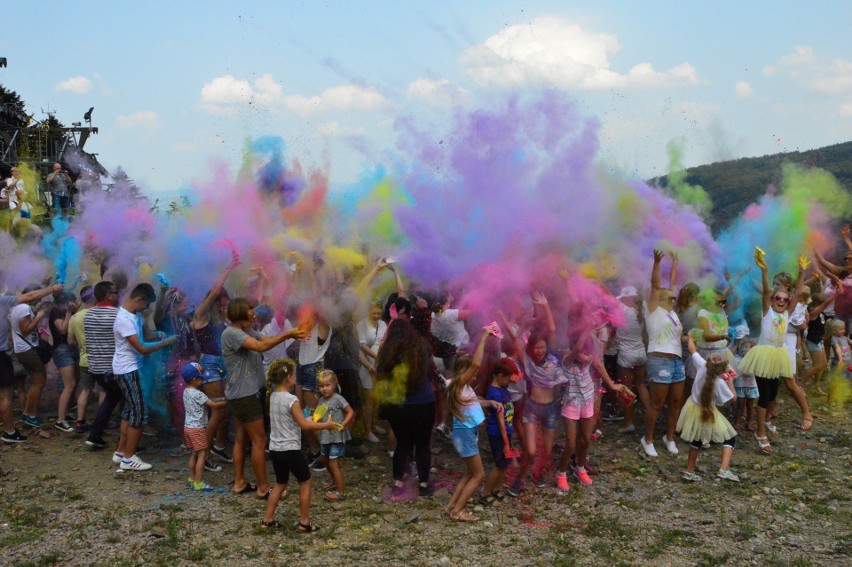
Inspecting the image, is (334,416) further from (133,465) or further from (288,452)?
(133,465)

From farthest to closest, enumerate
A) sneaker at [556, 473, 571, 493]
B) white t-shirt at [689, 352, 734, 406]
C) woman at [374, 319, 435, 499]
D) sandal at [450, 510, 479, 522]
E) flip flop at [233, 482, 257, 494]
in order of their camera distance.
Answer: white t-shirt at [689, 352, 734, 406]
sneaker at [556, 473, 571, 493]
flip flop at [233, 482, 257, 494]
woman at [374, 319, 435, 499]
sandal at [450, 510, 479, 522]

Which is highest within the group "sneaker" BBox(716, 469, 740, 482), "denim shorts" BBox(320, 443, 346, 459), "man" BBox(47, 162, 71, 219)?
"man" BBox(47, 162, 71, 219)

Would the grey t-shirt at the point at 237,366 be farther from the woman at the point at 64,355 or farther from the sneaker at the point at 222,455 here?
the woman at the point at 64,355

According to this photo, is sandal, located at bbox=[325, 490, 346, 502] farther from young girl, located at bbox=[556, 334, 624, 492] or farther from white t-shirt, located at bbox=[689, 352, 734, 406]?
white t-shirt, located at bbox=[689, 352, 734, 406]

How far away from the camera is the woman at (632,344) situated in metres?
7.00

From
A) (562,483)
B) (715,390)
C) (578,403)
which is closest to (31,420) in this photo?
(562,483)

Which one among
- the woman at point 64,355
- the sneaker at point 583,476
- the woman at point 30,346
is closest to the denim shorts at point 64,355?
the woman at point 64,355

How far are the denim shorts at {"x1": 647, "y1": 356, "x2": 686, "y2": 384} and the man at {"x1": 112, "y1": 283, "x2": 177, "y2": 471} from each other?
4937mm

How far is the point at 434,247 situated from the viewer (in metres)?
6.22

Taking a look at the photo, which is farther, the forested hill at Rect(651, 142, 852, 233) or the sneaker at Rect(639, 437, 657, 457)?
the forested hill at Rect(651, 142, 852, 233)

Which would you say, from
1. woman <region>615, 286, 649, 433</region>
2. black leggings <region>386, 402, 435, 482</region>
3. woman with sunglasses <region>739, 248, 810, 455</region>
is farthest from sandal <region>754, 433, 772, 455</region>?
black leggings <region>386, 402, 435, 482</region>

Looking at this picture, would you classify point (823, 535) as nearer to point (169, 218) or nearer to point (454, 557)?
point (454, 557)

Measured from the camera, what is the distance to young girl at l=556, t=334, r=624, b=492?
5.79 metres

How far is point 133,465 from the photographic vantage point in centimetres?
605
